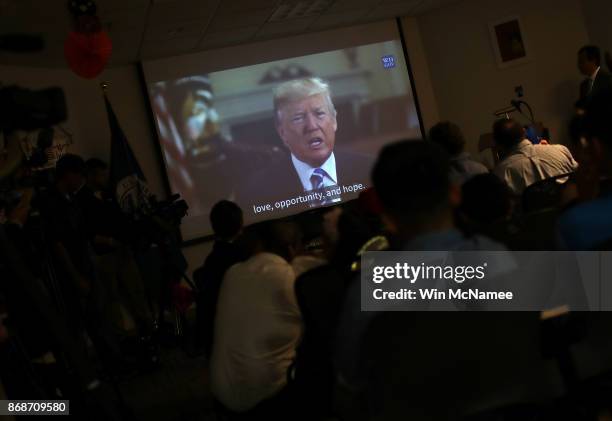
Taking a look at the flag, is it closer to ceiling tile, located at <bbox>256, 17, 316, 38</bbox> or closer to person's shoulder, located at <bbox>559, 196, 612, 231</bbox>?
ceiling tile, located at <bbox>256, 17, 316, 38</bbox>

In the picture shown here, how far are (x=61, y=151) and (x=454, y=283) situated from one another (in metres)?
5.05

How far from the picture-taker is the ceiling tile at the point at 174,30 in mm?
6020

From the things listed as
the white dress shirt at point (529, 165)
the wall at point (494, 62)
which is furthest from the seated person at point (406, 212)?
the wall at point (494, 62)

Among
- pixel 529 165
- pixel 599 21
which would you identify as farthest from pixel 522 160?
pixel 599 21

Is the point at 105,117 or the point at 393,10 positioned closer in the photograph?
the point at 105,117

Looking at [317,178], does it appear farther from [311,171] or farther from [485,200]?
[485,200]

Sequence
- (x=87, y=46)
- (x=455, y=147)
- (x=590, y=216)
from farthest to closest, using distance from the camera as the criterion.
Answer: (x=87, y=46) → (x=455, y=147) → (x=590, y=216)

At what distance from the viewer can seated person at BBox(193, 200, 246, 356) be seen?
262 centimetres

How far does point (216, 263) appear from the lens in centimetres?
283

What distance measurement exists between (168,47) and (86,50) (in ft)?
8.23

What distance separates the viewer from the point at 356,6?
6.96m

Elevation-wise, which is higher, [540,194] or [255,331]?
[540,194]

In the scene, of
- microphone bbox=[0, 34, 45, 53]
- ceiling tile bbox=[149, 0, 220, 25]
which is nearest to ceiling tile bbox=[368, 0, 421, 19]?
ceiling tile bbox=[149, 0, 220, 25]

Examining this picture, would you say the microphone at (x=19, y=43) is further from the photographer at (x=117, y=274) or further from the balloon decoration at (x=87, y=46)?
the photographer at (x=117, y=274)
